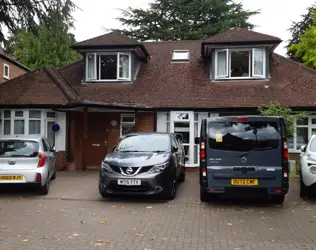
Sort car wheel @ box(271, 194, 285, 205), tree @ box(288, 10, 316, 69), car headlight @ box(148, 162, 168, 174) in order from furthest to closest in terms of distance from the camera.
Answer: tree @ box(288, 10, 316, 69)
car headlight @ box(148, 162, 168, 174)
car wheel @ box(271, 194, 285, 205)

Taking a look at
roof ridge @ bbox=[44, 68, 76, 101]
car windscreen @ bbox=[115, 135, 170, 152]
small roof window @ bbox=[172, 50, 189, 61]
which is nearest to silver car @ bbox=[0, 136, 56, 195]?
car windscreen @ bbox=[115, 135, 170, 152]

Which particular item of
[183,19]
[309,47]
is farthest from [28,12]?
[183,19]

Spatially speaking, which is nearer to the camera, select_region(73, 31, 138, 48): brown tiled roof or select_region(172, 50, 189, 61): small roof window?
select_region(73, 31, 138, 48): brown tiled roof

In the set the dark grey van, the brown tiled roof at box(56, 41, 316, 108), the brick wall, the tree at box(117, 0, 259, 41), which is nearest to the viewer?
the dark grey van

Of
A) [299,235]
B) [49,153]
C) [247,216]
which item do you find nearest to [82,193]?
[49,153]

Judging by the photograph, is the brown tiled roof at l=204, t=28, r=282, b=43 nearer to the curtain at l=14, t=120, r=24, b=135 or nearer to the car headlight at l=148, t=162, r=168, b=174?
the curtain at l=14, t=120, r=24, b=135

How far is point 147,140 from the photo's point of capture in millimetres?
10719

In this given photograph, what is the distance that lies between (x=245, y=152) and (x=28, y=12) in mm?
9405

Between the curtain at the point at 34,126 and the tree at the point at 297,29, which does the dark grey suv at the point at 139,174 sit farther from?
the tree at the point at 297,29

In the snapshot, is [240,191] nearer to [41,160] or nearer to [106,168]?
[106,168]

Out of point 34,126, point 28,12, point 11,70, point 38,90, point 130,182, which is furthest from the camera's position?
point 11,70

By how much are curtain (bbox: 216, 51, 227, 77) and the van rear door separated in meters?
10.1

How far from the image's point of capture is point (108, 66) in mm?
19297

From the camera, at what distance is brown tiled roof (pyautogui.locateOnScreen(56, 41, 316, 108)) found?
1681cm
